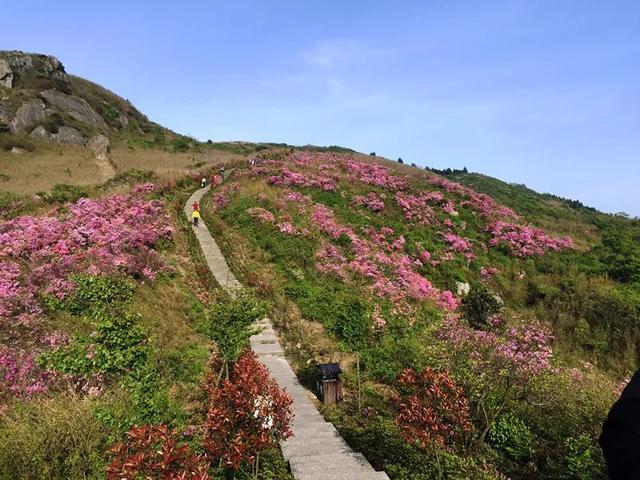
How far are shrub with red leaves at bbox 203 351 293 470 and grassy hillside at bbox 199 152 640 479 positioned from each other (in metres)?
2.51

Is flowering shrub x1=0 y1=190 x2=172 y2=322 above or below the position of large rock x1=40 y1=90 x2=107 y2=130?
below

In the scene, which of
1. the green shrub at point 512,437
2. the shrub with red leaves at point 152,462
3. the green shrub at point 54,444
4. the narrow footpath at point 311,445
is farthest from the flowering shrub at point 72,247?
the green shrub at point 512,437

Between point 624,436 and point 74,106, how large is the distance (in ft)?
222

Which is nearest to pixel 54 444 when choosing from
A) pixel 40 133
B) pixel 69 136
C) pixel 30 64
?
pixel 40 133

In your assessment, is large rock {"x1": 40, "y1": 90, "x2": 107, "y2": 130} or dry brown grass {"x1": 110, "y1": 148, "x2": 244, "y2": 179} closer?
dry brown grass {"x1": 110, "y1": 148, "x2": 244, "y2": 179}

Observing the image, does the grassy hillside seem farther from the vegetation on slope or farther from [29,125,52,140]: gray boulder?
[29,125,52,140]: gray boulder

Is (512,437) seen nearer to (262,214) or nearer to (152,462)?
(152,462)

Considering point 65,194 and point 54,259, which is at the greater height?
point 65,194

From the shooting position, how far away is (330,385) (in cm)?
1070

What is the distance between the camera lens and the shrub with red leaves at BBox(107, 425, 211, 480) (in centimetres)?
443

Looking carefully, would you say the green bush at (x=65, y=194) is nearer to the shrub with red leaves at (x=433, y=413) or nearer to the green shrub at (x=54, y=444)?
the green shrub at (x=54, y=444)

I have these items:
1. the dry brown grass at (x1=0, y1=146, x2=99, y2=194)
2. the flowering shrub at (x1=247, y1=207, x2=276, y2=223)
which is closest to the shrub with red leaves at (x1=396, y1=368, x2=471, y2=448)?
the flowering shrub at (x1=247, y1=207, x2=276, y2=223)

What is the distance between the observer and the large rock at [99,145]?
46062mm

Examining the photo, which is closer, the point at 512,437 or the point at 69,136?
the point at 512,437
